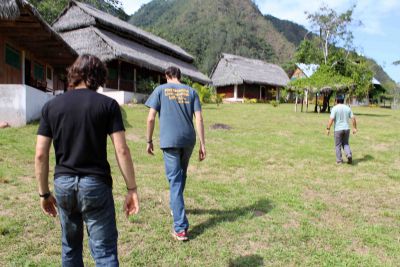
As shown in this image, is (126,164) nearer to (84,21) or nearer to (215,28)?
(84,21)

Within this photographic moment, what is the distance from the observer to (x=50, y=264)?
366 cm

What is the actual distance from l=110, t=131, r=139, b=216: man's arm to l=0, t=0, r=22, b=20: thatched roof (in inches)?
311

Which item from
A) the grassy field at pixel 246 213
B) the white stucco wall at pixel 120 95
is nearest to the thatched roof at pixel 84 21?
the white stucco wall at pixel 120 95

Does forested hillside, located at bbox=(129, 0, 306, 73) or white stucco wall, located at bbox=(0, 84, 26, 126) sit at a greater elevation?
forested hillside, located at bbox=(129, 0, 306, 73)

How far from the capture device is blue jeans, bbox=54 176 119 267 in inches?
102

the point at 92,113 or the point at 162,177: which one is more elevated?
the point at 92,113

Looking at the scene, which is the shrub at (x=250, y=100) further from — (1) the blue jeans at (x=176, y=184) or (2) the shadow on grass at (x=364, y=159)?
(1) the blue jeans at (x=176, y=184)

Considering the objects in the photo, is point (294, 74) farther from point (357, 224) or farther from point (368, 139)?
point (357, 224)

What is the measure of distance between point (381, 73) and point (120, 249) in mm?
105908

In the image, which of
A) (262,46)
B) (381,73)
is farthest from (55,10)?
(381,73)

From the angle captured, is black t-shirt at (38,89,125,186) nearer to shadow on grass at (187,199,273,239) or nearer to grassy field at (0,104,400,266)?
grassy field at (0,104,400,266)

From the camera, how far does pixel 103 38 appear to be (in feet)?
77.4

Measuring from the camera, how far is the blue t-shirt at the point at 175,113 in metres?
4.35

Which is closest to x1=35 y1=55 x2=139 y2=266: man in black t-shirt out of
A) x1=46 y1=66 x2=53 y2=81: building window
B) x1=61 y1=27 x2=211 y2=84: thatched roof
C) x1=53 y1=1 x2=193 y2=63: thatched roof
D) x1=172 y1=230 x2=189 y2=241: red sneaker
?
x1=172 y1=230 x2=189 y2=241: red sneaker
